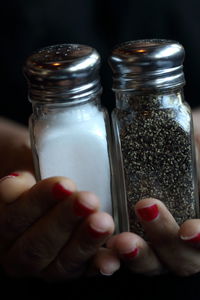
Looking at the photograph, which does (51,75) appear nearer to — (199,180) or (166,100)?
(166,100)

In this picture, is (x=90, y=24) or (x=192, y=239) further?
(x=90, y=24)

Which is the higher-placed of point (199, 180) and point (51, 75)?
point (51, 75)

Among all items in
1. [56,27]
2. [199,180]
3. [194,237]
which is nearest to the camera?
[194,237]

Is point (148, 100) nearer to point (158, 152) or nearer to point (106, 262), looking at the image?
point (158, 152)

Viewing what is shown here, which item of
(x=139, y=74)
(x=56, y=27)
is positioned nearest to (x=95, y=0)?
(x=56, y=27)

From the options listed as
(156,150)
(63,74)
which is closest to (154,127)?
(156,150)
